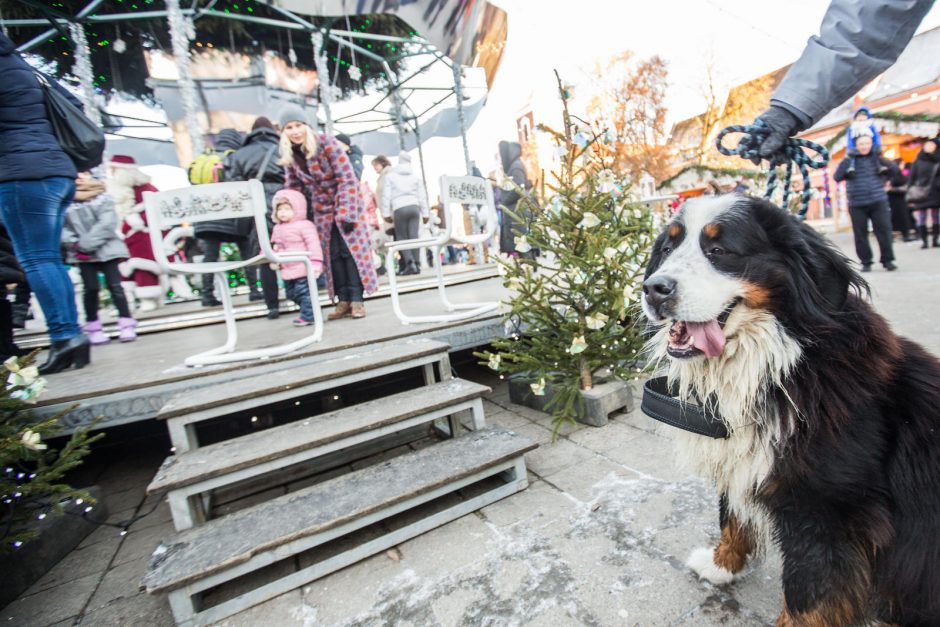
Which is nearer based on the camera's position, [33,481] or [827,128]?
[33,481]

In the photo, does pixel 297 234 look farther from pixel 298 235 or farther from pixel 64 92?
pixel 64 92

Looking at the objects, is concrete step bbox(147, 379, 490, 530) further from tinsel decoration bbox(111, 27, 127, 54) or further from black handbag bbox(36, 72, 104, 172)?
tinsel decoration bbox(111, 27, 127, 54)

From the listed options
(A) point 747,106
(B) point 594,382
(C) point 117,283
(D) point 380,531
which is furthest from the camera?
(A) point 747,106

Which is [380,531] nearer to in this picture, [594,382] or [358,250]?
[594,382]

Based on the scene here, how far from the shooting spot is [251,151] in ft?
16.9

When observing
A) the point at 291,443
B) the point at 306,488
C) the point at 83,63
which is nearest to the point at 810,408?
the point at 291,443

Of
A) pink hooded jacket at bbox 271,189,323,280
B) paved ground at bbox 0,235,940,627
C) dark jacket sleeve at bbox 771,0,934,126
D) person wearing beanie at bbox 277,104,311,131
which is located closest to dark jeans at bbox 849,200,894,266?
paved ground at bbox 0,235,940,627

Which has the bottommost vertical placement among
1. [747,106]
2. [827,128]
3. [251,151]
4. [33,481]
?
[33,481]

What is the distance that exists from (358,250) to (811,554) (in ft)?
12.7

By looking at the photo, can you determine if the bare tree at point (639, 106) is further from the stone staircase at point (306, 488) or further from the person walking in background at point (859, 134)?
the stone staircase at point (306, 488)

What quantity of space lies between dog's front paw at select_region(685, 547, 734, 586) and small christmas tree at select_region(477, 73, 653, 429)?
3.81ft

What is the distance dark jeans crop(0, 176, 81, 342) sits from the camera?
2.83m

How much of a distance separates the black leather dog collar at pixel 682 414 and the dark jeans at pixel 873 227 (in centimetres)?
703

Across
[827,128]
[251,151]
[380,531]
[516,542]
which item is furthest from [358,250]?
[827,128]
